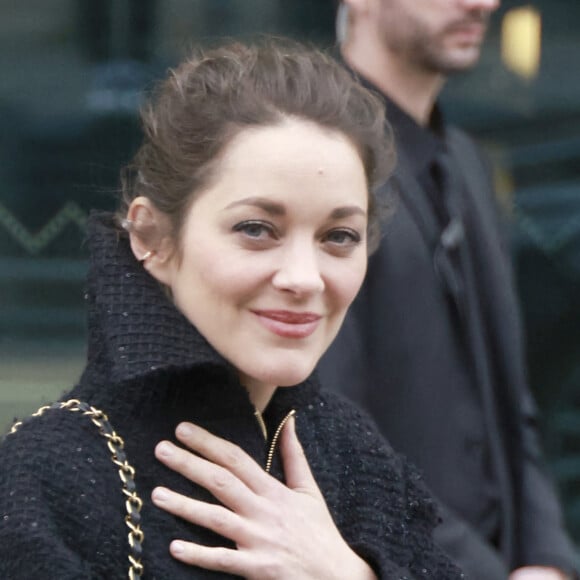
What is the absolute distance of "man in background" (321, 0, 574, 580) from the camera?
338 cm

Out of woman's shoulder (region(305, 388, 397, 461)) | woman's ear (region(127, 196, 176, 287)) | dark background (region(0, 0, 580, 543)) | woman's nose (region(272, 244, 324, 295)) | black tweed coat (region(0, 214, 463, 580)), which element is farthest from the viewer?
dark background (region(0, 0, 580, 543))

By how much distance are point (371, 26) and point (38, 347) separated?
149 centimetres

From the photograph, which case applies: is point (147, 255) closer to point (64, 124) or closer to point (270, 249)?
point (270, 249)

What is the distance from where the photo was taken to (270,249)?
2.26m

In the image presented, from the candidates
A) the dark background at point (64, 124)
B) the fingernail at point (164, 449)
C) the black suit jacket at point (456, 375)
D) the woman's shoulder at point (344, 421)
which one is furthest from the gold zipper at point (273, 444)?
the dark background at point (64, 124)

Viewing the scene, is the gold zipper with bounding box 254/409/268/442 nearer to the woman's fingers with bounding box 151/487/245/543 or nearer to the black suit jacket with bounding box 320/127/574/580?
the woman's fingers with bounding box 151/487/245/543

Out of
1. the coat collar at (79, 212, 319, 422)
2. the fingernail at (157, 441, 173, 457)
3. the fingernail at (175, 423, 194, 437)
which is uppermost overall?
the coat collar at (79, 212, 319, 422)

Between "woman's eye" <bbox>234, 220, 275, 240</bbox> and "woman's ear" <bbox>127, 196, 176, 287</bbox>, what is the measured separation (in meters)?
0.14

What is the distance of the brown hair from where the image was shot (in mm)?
2336

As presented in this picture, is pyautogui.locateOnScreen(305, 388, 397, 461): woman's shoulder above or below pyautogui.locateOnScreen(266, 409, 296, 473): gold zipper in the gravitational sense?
below

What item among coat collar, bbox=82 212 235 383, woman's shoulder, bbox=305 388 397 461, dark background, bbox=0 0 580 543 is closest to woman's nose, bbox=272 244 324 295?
coat collar, bbox=82 212 235 383

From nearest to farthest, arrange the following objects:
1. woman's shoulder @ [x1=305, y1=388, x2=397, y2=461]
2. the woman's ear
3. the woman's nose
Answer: the woman's nose, the woman's ear, woman's shoulder @ [x1=305, y1=388, x2=397, y2=461]

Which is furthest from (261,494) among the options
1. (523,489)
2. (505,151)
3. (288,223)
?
(505,151)

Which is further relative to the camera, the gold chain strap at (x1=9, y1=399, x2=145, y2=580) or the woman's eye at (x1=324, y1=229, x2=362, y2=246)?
the woman's eye at (x1=324, y1=229, x2=362, y2=246)
